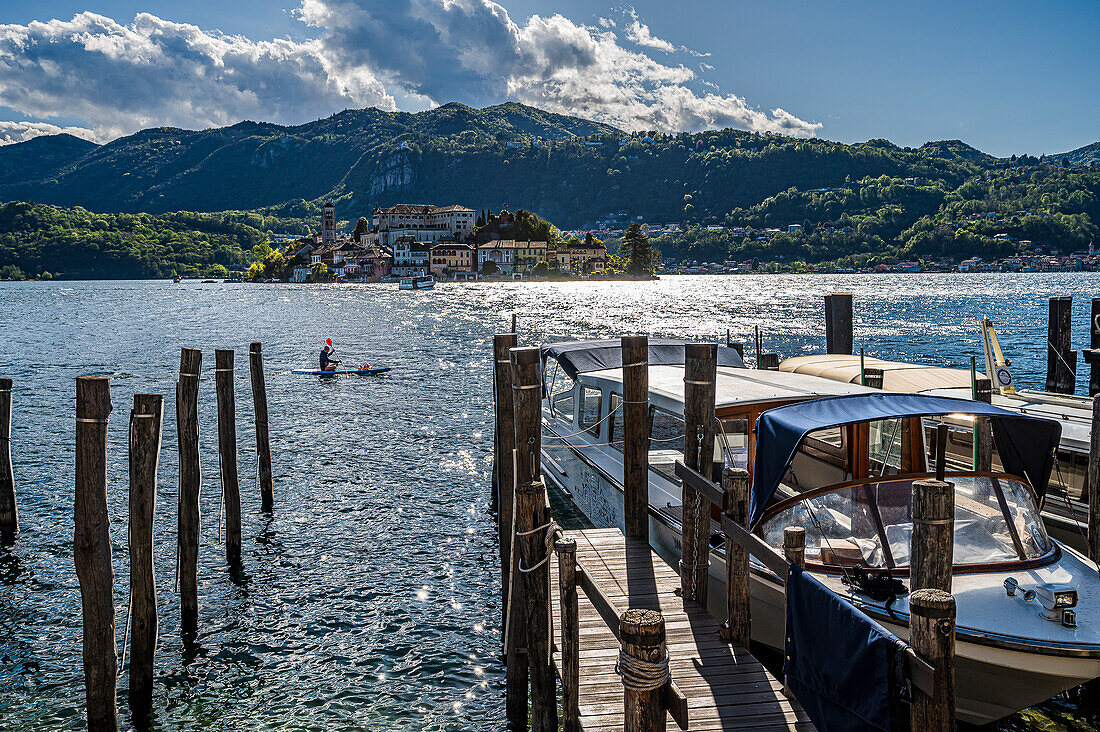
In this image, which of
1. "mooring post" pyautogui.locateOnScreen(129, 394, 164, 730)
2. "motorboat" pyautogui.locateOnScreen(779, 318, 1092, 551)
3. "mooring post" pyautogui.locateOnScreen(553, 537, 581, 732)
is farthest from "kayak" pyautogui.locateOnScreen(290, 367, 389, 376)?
"mooring post" pyautogui.locateOnScreen(553, 537, 581, 732)

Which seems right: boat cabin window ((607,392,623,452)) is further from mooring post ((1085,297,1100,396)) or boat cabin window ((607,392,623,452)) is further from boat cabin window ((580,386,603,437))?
mooring post ((1085,297,1100,396))

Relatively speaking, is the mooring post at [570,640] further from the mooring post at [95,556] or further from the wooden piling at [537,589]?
the mooring post at [95,556]

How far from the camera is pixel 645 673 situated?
436 centimetres

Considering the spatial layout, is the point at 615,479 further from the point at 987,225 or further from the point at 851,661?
the point at 987,225

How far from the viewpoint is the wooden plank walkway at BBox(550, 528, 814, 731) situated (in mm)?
6289

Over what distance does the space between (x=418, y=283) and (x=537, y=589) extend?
572 ft

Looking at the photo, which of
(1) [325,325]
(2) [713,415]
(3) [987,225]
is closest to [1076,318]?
(1) [325,325]

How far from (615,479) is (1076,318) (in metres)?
79.7

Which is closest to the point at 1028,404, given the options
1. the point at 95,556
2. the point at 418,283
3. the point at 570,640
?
the point at 570,640

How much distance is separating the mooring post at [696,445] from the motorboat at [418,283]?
163 meters

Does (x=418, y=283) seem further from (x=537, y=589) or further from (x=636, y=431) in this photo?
(x=537, y=589)

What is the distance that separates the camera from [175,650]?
1071cm

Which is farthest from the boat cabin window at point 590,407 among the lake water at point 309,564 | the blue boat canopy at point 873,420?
the blue boat canopy at point 873,420

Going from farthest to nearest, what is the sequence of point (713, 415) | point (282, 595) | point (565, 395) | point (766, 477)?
point (565, 395)
point (282, 595)
point (713, 415)
point (766, 477)
